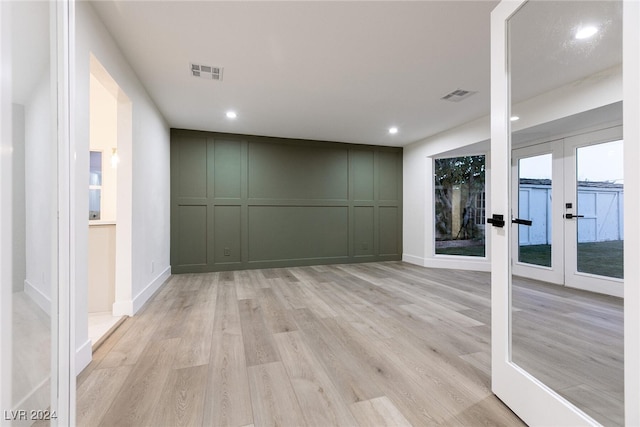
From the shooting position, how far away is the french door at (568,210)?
135 centimetres

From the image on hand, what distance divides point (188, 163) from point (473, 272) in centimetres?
518

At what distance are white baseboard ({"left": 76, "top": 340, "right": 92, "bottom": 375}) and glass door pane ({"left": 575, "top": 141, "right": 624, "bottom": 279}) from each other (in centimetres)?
267

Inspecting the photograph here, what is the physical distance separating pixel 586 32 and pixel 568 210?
1.03 meters

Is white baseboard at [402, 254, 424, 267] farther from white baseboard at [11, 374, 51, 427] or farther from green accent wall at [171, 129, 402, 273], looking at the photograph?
white baseboard at [11, 374, 51, 427]

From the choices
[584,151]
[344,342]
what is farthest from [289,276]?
[584,151]

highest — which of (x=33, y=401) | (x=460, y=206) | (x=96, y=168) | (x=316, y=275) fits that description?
(x=96, y=168)

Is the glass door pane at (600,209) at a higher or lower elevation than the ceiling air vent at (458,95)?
lower

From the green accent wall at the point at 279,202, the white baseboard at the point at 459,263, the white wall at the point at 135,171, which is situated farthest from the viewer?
the white baseboard at the point at 459,263

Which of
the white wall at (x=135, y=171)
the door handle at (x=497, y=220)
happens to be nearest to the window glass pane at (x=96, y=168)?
the white wall at (x=135, y=171)

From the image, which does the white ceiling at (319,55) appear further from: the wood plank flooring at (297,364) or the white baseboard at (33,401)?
the white baseboard at (33,401)

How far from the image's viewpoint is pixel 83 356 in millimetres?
1701

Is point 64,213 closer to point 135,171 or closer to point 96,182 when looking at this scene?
point 135,171

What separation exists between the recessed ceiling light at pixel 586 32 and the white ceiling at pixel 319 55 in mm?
72

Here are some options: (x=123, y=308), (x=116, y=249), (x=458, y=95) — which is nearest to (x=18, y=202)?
(x=116, y=249)
